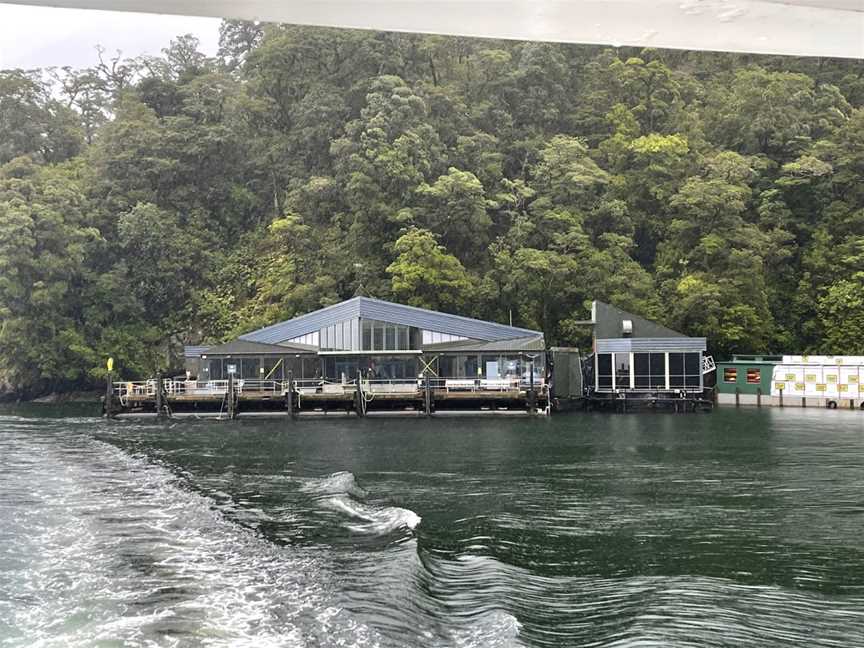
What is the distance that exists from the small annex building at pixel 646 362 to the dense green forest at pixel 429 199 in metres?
8.66

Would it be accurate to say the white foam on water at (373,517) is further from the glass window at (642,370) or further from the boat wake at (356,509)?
the glass window at (642,370)

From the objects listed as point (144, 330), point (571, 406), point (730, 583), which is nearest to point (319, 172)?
point (144, 330)

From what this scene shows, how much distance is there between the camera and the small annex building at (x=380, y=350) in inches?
1524

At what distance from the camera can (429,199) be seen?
5419cm

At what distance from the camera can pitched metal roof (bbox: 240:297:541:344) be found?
39.6 m

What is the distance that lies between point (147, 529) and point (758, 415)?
28421 millimetres

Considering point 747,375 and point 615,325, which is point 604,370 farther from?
point 747,375

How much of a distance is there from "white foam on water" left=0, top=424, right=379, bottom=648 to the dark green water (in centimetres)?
3

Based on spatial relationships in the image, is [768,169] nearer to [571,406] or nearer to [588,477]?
[571,406]


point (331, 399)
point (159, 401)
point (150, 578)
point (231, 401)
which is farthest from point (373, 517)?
point (159, 401)

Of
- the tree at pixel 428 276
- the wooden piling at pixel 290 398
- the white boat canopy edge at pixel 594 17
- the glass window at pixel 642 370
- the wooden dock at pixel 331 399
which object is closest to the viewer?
the white boat canopy edge at pixel 594 17

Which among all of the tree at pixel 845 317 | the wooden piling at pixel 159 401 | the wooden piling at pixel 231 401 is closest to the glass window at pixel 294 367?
the wooden piling at pixel 231 401

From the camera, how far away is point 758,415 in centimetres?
3619

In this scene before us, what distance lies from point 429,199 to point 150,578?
149 feet
